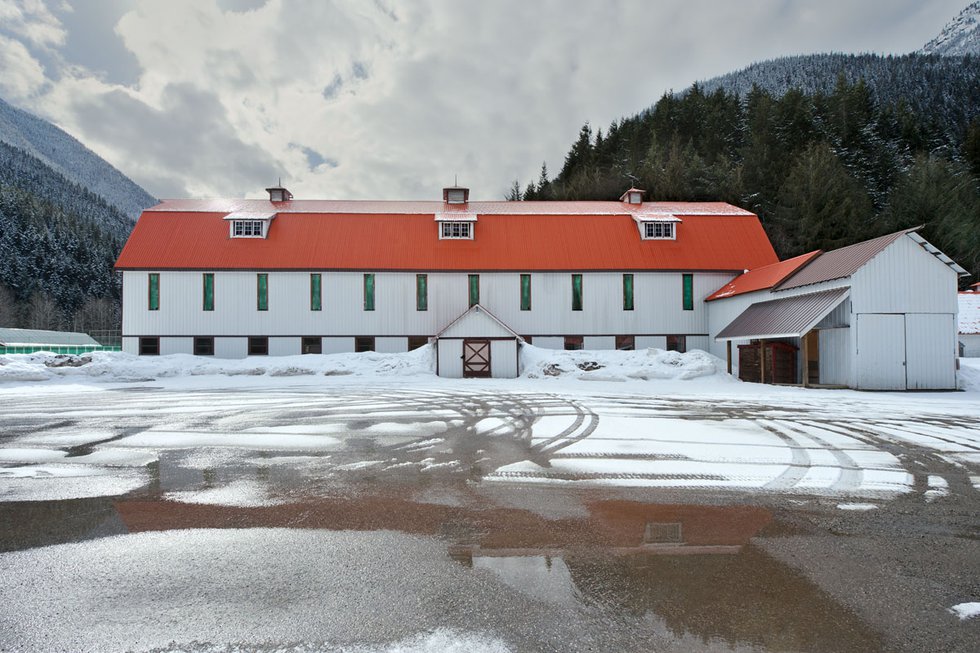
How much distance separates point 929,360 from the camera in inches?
901

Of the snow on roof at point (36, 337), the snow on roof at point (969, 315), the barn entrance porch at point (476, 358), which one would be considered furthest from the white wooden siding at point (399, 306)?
the snow on roof at point (36, 337)

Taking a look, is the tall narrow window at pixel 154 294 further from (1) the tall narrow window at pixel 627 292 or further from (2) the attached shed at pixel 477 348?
(1) the tall narrow window at pixel 627 292

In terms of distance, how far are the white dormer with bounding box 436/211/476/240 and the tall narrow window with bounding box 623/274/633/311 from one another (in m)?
10.4

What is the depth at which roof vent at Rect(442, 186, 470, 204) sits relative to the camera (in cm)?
4034

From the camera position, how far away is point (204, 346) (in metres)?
33.2

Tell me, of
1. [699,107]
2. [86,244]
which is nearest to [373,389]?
[699,107]

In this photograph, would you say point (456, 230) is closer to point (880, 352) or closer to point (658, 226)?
point (658, 226)

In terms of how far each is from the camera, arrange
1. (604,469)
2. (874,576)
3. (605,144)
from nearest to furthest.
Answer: (874,576)
(604,469)
(605,144)

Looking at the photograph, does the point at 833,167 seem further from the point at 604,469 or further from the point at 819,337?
the point at 604,469

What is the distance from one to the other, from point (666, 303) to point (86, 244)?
329 ft

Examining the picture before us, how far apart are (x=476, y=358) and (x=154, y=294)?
20.0 m

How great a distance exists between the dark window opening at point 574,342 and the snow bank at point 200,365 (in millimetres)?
8782

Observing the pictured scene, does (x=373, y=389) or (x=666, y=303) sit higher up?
(x=666, y=303)

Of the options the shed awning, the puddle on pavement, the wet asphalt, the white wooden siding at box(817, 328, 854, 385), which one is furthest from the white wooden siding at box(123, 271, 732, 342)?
the puddle on pavement
